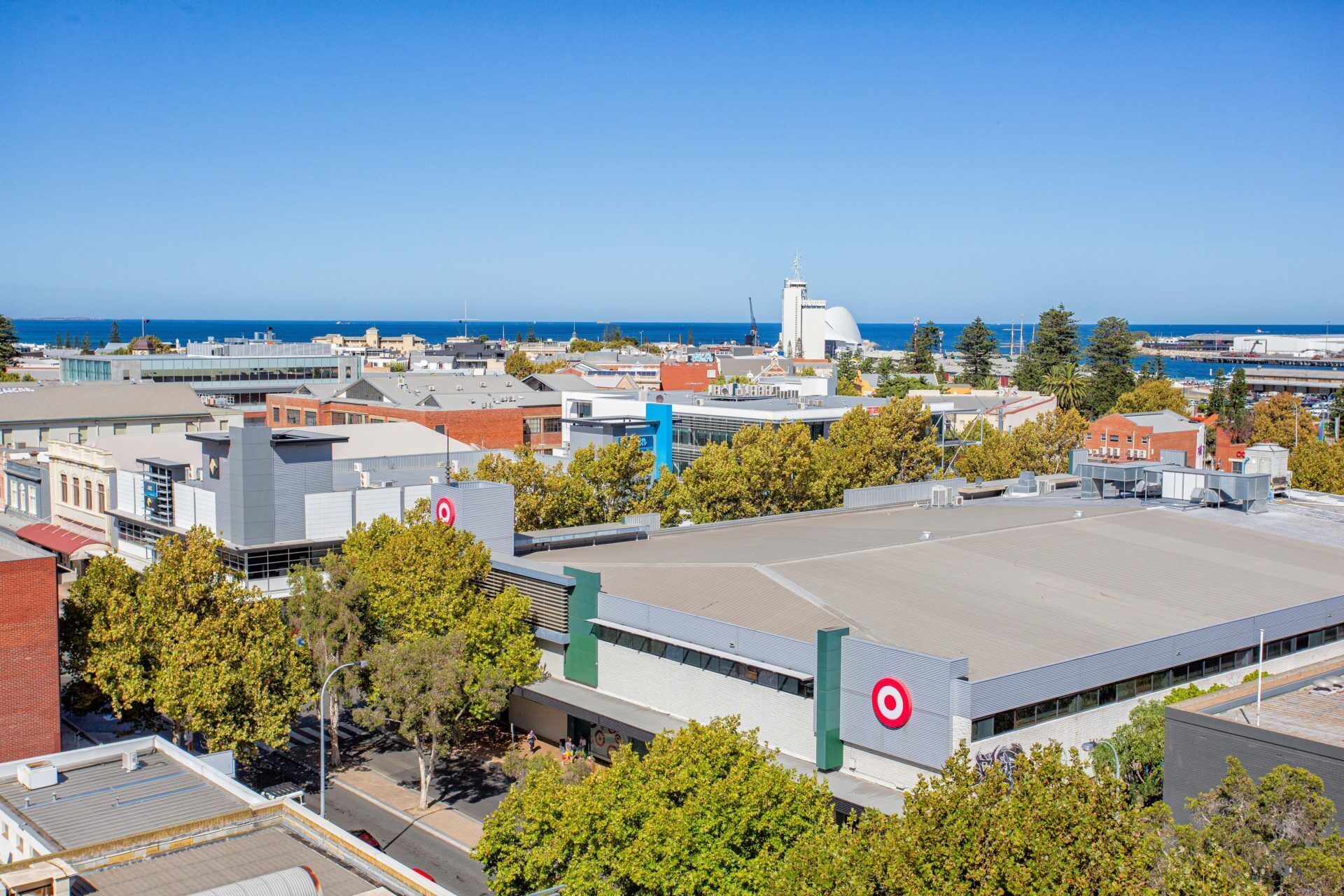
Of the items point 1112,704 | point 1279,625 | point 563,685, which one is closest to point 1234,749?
point 1112,704

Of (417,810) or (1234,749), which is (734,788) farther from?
(417,810)

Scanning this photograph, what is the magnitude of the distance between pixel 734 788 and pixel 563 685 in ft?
68.7

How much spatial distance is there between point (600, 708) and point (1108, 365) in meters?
138

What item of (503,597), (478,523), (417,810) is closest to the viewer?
(417,810)

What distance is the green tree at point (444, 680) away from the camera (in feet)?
139

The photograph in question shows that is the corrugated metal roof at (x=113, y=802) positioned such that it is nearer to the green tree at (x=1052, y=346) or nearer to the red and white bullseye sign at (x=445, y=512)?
the red and white bullseye sign at (x=445, y=512)

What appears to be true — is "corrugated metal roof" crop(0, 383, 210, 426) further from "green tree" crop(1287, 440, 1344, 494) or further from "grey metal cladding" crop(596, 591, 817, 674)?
"green tree" crop(1287, 440, 1344, 494)

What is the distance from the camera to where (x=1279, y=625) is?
45781 millimetres

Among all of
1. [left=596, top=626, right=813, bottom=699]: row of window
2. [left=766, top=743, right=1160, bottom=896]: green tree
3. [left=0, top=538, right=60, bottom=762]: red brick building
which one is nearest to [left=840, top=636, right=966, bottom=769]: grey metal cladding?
[left=596, top=626, right=813, bottom=699]: row of window

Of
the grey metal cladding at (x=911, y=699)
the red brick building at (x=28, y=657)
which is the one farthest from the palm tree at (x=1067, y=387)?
the red brick building at (x=28, y=657)

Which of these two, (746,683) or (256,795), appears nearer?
(256,795)

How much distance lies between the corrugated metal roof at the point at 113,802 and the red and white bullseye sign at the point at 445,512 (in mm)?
20058

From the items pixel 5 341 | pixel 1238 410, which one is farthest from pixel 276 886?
pixel 5 341

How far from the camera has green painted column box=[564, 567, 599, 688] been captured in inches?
1863
